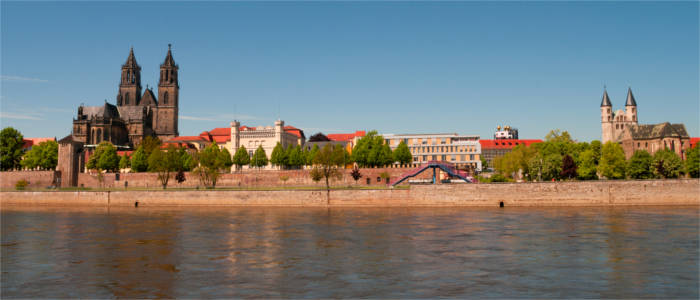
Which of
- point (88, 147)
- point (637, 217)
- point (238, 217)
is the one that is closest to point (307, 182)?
point (238, 217)

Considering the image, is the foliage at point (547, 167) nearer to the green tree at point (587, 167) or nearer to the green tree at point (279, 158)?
the green tree at point (587, 167)

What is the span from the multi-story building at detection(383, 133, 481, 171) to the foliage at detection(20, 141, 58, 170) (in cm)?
6644

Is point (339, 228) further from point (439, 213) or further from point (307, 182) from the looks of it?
point (307, 182)

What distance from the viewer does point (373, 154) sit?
8344 centimetres

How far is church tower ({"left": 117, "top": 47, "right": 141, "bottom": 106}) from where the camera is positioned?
468ft

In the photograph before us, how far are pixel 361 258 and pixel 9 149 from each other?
9305 centimetres

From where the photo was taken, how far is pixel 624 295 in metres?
16.3

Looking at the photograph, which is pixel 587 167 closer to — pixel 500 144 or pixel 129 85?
pixel 500 144

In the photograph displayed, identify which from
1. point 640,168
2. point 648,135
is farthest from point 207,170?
point 648,135

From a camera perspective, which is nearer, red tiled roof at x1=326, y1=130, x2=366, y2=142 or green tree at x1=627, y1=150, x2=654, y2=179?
green tree at x1=627, y1=150, x2=654, y2=179

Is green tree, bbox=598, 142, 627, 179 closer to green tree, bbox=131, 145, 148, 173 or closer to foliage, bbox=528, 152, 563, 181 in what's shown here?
foliage, bbox=528, 152, 563, 181

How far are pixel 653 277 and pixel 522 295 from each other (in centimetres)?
645

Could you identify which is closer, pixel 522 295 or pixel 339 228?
pixel 522 295

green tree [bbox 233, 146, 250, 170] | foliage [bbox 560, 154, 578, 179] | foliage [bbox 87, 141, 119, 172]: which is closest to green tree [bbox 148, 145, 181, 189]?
green tree [bbox 233, 146, 250, 170]
